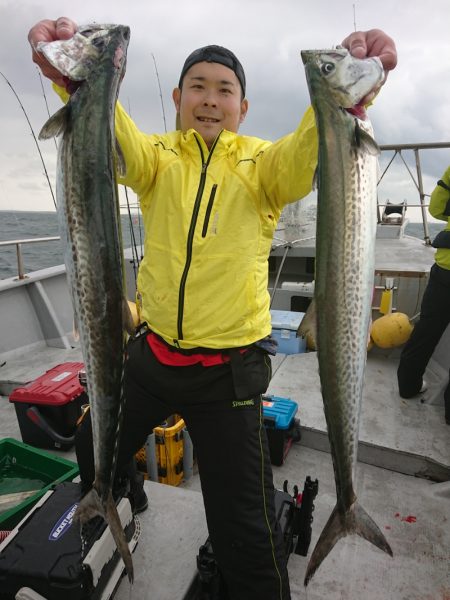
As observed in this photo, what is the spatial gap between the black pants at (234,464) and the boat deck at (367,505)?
661 mm

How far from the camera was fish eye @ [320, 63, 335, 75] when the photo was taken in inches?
63.2

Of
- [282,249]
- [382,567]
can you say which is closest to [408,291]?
[282,249]

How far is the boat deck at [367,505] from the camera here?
8.83 feet

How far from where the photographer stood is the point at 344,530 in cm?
200

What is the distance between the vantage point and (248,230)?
2.11m

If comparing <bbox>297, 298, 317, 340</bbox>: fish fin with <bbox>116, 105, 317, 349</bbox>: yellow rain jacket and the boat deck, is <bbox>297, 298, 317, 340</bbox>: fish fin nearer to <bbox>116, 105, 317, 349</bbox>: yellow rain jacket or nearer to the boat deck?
<bbox>116, 105, 317, 349</bbox>: yellow rain jacket

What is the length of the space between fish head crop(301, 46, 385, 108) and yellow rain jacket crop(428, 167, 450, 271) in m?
3.23

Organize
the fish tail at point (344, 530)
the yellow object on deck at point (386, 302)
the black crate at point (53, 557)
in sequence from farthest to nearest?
the yellow object on deck at point (386, 302) → the black crate at point (53, 557) → the fish tail at point (344, 530)

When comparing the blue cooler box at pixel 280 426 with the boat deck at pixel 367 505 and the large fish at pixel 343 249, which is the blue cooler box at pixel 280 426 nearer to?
the boat deck at pixel 367 505

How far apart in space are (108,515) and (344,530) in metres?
1.09

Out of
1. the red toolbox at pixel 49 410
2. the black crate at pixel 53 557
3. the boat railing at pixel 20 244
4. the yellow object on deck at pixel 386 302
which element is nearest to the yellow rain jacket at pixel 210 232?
the black crate at pixel 53 557

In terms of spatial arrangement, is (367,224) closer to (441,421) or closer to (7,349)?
(441,421)

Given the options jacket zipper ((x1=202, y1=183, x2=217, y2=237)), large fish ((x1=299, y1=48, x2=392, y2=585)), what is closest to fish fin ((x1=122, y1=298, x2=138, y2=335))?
jacket zipper ((x1=202, y1=183, x2=217, y2=237))

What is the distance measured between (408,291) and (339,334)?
4.67m
